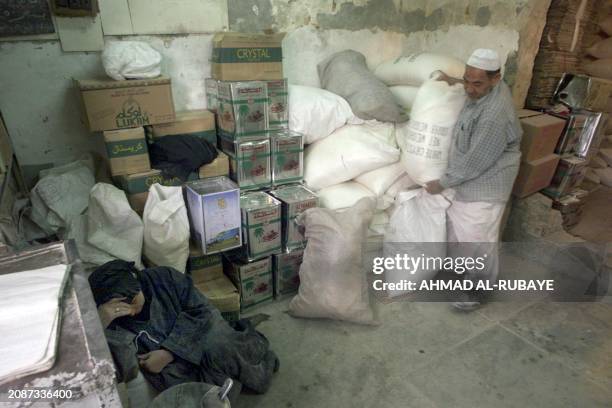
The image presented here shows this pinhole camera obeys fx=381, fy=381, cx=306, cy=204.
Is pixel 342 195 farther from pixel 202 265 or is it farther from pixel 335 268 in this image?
pixel 202 265

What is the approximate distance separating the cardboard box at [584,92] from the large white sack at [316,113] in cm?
150

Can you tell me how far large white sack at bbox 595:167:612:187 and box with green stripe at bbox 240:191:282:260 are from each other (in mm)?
3006

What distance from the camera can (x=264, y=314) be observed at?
2271 millimetres

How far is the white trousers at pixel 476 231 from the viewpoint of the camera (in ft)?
7.29

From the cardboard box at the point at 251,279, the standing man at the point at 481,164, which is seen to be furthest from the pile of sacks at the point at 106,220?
the standing man at the point at 481,164

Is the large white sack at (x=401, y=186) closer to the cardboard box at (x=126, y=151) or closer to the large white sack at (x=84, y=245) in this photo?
the cardboard box at (x=126, y=151)

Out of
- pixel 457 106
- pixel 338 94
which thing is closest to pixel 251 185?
pixel 338 94

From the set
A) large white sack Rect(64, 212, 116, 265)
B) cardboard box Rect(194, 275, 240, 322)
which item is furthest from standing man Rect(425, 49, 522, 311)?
large white sack Rect(64, 212, 116, 265)

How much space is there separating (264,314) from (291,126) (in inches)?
46.4

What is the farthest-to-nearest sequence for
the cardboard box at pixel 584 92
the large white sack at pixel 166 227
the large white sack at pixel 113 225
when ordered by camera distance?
the cardboard box at pixel 584 92 < the large white sack at pixel 166 227 < the large white sack at pixel 113 225

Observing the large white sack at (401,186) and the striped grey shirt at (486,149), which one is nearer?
the striped grey shirt at (486,149)

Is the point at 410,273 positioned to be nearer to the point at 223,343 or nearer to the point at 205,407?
the point at 223,343

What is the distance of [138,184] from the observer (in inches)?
79.7

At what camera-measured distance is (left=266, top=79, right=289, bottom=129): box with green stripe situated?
2.30 meters
